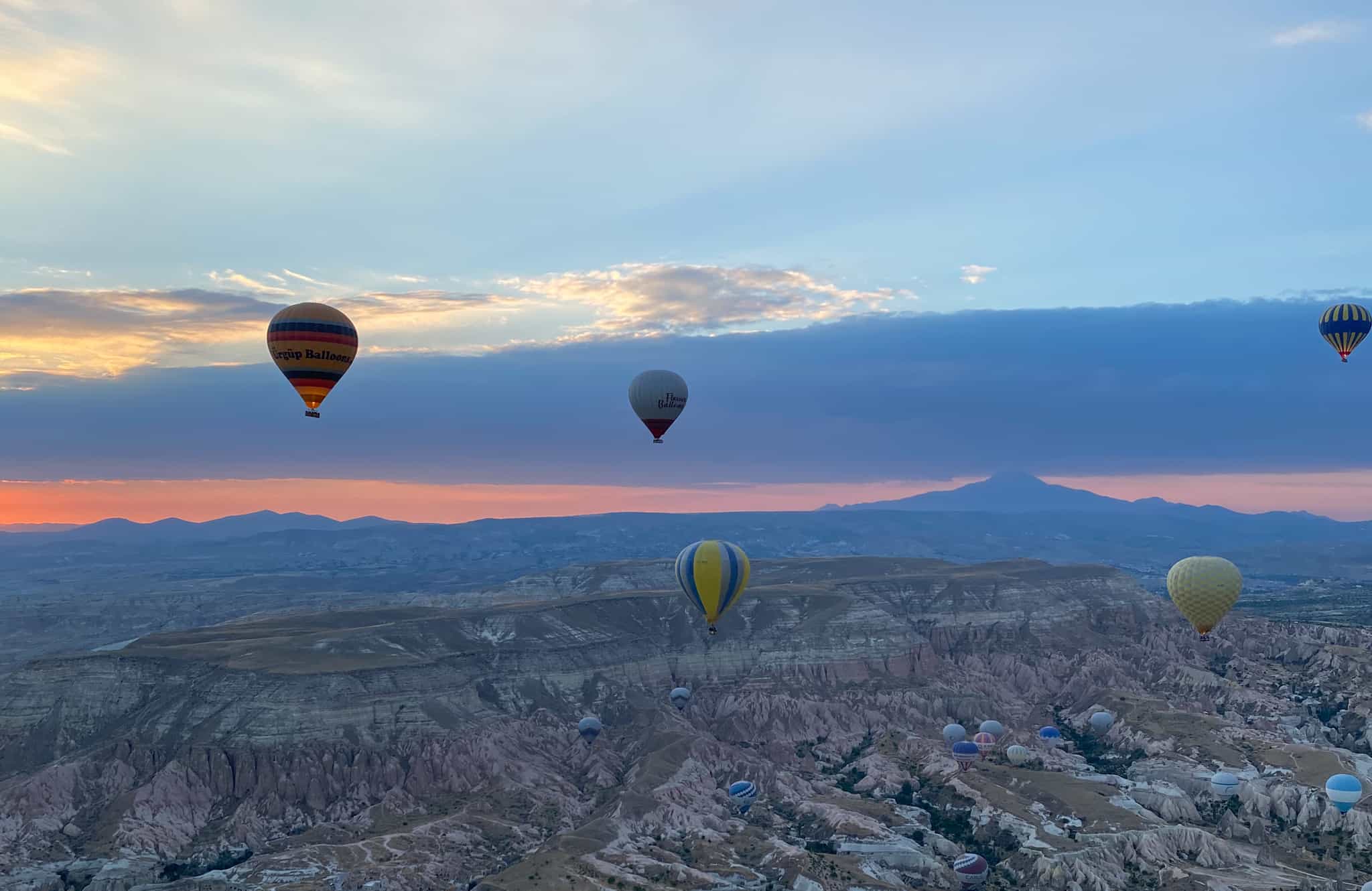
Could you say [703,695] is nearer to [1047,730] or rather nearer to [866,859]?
[1047,730]

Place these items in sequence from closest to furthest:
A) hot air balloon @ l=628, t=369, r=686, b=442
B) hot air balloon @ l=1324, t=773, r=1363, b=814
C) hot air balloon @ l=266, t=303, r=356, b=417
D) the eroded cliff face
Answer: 1. hot air balloon @ l=266, t=303, r=356, b=417
2. the eroded cliff face
3. hot air balloon @ l=1324, t=773, r=1363, b=814
4. hot air balloon @ l=628, t=369, r=686, b=442

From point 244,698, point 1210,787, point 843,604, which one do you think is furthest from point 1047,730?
point 244,698

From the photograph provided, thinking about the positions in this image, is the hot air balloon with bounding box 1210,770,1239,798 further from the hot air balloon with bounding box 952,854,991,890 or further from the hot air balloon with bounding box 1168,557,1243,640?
the hot air balloon with bounding box 952,854,991,890

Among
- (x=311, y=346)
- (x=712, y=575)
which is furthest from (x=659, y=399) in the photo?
(x=311, y=346)

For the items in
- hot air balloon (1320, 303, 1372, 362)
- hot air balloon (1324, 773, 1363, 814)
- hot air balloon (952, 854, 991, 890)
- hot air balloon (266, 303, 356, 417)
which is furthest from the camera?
hot air balloon (1320, 303, 1372, 362)

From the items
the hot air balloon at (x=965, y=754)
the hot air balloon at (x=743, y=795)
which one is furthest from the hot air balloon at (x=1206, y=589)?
the hot air balloon at (x=743, y=795)

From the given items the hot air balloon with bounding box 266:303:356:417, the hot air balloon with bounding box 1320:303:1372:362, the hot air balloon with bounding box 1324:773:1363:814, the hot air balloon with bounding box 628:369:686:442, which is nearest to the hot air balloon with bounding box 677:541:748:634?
the hot air balloon with bounding box 628:369:686:442

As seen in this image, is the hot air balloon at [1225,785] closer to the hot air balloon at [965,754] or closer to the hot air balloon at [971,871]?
the hot air balloon at [965,754]
